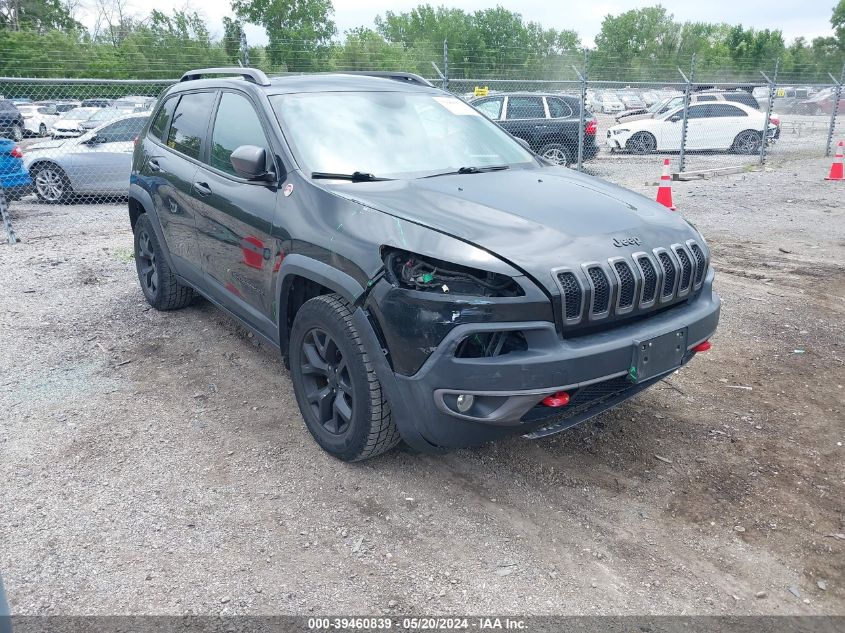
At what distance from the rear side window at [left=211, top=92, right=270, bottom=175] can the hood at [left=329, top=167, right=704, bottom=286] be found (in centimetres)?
90

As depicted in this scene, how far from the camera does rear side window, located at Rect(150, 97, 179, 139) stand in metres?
5.17

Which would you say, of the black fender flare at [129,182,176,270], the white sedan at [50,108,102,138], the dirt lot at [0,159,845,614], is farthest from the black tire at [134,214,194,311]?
the white sedan at [50,108,102,138]

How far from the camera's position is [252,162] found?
3523mm

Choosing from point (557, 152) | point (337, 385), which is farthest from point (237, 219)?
point (557, 152)

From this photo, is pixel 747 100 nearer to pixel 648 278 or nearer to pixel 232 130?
pixel 232 130


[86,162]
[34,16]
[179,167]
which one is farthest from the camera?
[34,16]

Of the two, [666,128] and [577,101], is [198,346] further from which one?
[666,128]

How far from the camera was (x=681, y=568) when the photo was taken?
2693 millimetres

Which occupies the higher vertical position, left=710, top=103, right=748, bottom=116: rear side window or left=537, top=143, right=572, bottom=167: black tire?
left=710, top=103, right=748, bottom=116: rear side window

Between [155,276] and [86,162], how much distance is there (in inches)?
264

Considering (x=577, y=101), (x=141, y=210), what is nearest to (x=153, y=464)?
(x=141, y=210)

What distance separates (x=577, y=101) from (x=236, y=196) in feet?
40.5

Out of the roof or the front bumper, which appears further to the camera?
the roof

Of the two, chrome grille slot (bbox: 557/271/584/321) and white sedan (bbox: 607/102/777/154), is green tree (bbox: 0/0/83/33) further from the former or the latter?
chrome grille slot (bbox: 557/271/584/321)
